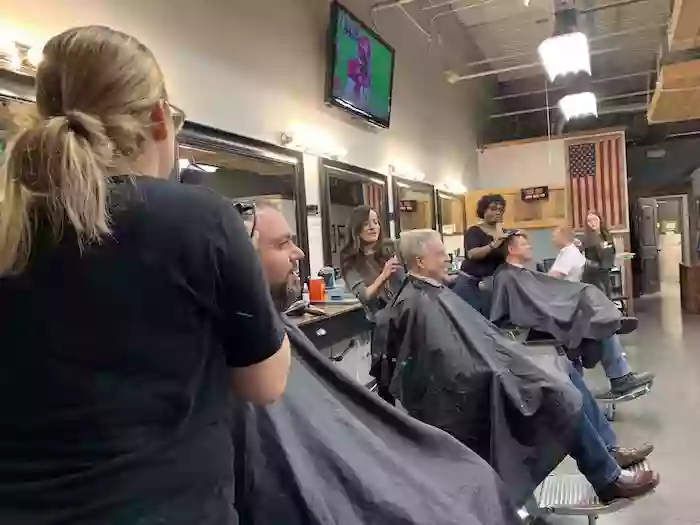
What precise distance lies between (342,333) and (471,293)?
100 cm

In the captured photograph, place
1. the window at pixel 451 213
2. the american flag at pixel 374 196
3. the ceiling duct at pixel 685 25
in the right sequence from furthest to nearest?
the window at pixel 451 213
the american flag at pixel 374 196
the ceiling duct at pixel 685 25

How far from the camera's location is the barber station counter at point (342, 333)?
9.62 ft

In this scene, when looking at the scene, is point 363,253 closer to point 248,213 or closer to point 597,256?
point 248,213

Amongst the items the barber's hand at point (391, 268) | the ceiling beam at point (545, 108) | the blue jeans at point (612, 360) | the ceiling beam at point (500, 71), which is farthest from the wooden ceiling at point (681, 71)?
the barber's hand at point (391, 268)

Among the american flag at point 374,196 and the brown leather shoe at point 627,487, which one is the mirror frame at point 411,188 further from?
the brown leather shoe at point 627,487

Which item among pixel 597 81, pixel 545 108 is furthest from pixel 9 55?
pixel 545 108

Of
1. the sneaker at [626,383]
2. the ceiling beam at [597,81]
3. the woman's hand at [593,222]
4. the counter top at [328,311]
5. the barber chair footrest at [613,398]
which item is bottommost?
the barber chair footrest at [613,398]

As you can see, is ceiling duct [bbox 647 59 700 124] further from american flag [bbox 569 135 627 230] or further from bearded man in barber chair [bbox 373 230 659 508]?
bearded man in barber chair [bbox 373 230 659 508]

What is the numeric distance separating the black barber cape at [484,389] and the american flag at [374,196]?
273cm

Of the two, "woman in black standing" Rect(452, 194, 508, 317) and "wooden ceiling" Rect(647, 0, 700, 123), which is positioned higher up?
"wooden ceiling" Rect(647, 0, 700, 123)

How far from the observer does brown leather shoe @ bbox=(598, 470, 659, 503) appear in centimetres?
225

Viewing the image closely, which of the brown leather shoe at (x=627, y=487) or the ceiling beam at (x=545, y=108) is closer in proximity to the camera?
the brown leather shoe at (x=627, y=487)

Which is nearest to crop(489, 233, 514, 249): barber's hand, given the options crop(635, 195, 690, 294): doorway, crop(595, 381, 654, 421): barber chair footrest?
crop(595, 381, 654, 421): barber chair footrest

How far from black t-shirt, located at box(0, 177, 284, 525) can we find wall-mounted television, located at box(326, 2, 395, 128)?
3813 millimetres
